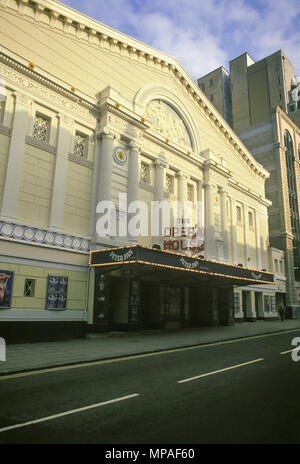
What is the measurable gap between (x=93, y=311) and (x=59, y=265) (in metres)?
3.10

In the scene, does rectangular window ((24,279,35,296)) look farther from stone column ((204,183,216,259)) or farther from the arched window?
the arched window

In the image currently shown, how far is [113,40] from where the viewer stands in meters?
21.3

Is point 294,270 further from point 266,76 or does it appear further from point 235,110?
point 266,76

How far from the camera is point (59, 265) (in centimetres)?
1641

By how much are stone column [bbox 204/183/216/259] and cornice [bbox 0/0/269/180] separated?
7874mm

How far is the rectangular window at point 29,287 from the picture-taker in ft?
49.5

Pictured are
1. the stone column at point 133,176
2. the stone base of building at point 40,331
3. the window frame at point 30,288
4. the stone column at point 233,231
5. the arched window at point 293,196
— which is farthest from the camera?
the arched window at point 293,196

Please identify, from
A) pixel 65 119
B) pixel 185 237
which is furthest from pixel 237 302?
pixel 65 119

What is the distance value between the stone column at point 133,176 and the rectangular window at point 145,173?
1.63m

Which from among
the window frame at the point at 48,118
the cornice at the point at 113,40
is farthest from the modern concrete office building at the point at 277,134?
the window frame at the point at 48,118

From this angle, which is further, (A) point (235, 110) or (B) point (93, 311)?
(A) point (235, 110)

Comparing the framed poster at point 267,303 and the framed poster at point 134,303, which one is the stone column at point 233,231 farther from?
the framed poster at point 134,303

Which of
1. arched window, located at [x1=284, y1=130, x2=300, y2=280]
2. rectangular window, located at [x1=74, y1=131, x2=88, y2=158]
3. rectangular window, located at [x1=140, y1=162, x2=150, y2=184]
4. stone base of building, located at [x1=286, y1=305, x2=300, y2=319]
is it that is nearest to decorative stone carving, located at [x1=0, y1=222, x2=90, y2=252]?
rectangular window, located at [x1=74, y1=131, x2=88, y2=158]
